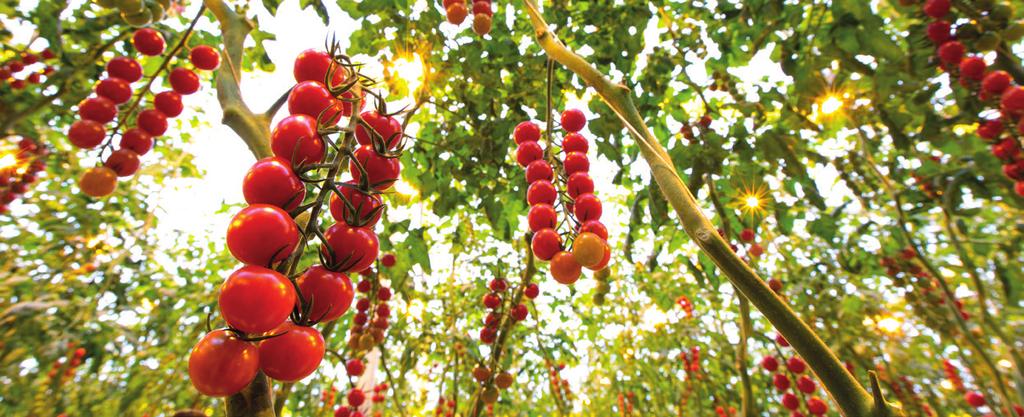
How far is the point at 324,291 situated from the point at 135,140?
A: 138cm

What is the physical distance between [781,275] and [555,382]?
1.92 m

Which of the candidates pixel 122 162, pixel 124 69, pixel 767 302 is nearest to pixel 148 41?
pixel 124 69

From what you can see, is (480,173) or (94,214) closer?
(480,173)

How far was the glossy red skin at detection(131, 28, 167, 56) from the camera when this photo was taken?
1.59 m

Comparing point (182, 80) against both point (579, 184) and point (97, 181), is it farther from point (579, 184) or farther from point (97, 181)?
point (579, 184)

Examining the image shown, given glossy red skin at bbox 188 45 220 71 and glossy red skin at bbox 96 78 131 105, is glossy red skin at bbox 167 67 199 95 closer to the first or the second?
glossy red skin at bbox 188 45 220 71

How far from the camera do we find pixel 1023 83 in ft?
6.11

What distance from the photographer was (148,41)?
161cm

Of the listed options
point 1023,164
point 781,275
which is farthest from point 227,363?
point 781,275

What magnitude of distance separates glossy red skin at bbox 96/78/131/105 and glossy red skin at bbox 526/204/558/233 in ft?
5.06

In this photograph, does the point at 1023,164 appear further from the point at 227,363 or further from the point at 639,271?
the point at 227,363

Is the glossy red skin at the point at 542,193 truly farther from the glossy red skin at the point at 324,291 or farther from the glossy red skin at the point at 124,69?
the glossy red skin at the point at 124,69

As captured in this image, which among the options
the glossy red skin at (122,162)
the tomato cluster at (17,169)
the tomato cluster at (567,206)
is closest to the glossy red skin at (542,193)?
the tomato cluster at (567,206)

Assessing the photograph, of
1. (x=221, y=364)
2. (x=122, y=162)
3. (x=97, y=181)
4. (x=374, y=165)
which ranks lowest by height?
(x=221, y=364)
